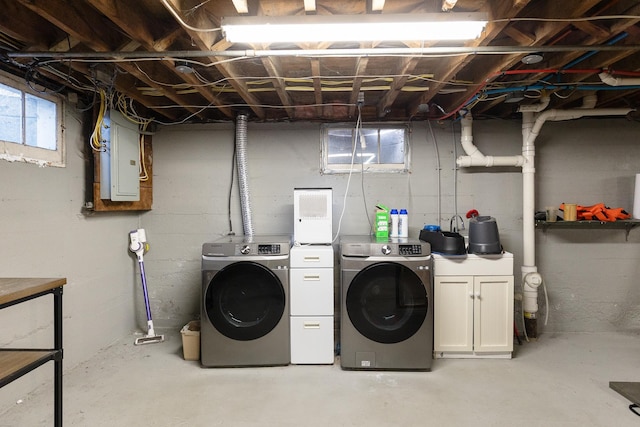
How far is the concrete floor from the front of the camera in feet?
6.57

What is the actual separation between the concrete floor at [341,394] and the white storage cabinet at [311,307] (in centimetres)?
12

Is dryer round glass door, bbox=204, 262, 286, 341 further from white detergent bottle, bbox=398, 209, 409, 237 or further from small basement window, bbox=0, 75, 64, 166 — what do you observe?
small basement window, bbox=0, 75, 64, 166

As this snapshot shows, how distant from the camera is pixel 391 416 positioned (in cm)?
203

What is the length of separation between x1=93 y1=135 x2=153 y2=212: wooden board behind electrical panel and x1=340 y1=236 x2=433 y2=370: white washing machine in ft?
6.39

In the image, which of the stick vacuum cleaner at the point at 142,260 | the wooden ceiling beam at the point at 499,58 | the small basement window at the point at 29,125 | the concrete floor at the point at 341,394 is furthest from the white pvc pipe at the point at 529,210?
the small basement window at the point at 29,125

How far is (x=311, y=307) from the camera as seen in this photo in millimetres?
Answer: 2666

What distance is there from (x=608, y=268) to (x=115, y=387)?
4.32 m

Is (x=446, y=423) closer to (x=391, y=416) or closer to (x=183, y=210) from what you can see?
(x=391, y=416)

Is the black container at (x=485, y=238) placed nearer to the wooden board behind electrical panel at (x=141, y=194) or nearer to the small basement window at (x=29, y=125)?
the wooden board behind electrical panel at (x=141, y=194)

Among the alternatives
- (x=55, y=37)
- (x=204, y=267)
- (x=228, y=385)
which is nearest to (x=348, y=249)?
(x=204, y=267)

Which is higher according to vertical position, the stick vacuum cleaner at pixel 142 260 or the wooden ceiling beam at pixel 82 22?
the wooden ceiling beam at pixel 82 22

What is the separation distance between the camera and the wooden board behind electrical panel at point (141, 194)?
2.66 meters

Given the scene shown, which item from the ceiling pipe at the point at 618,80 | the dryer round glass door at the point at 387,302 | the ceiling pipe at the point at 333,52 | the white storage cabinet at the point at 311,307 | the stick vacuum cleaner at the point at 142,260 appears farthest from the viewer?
the stick vacuum cleaner at the point at 142,260

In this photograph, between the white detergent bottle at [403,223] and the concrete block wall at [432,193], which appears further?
the concrete block wall at [432,193]
